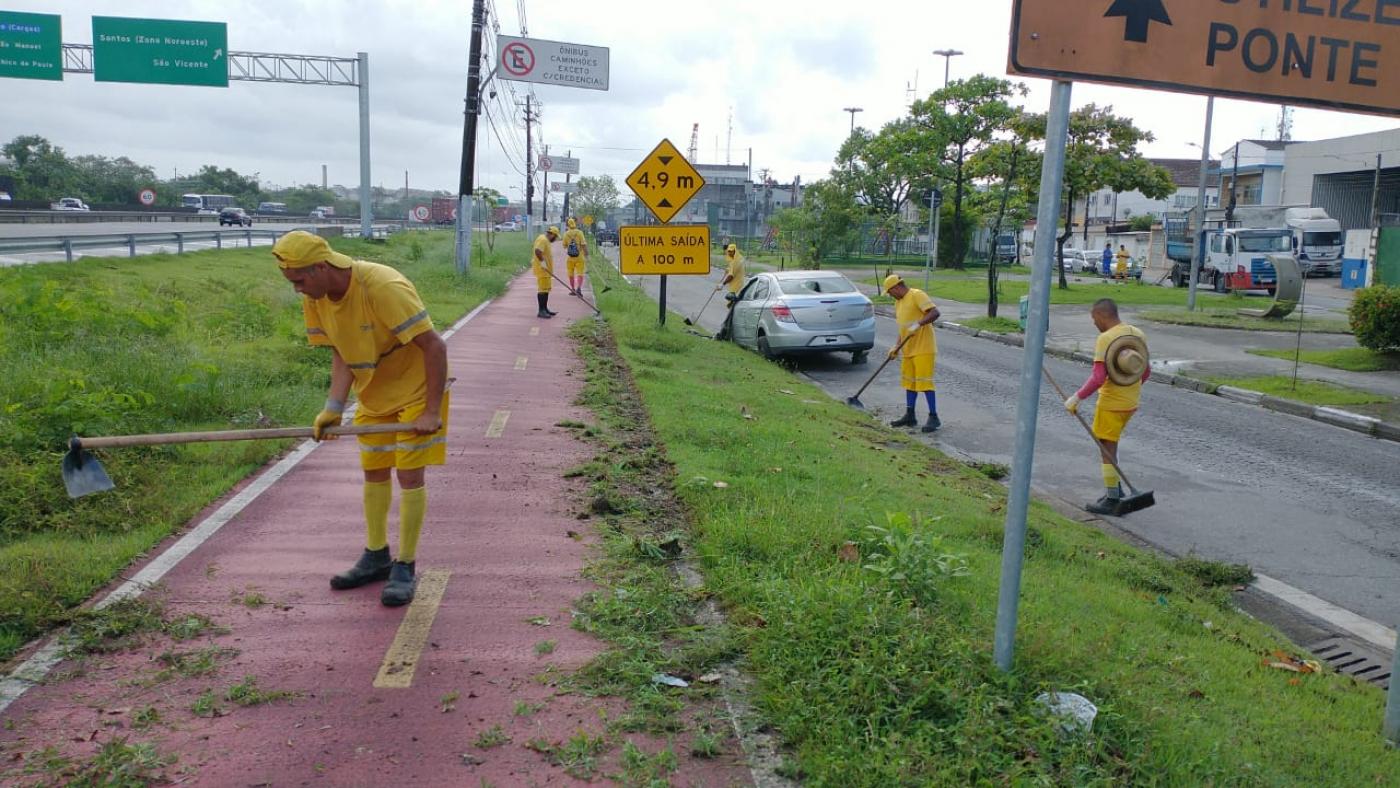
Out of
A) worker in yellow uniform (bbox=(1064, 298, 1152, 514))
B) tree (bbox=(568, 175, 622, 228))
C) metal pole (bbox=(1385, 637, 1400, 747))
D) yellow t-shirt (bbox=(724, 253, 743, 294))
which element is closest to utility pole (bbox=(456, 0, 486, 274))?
yellow t-shirt (bbox=(724, 253, 743, 294))

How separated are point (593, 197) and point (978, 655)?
85.8 m

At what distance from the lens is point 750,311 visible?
1681 centimetres

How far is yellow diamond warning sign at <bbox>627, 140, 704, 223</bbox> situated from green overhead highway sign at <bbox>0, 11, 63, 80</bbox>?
63.1 ft

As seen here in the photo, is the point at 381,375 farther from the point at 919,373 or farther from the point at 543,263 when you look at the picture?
the point at 543,263

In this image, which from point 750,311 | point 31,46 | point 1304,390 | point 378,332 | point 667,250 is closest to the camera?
point 378,332

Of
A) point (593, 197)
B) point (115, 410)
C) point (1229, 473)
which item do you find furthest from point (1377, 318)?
point (593, 197)

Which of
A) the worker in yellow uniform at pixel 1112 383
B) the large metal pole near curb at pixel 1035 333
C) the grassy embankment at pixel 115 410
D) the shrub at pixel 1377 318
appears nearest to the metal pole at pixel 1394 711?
the large metal pole near curb at pixel 1035 333

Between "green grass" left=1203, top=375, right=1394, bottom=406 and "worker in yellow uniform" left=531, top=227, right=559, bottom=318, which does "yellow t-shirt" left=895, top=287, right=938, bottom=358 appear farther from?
"worker in yellow uniform" left=531, top=227, right=559, bottom=318

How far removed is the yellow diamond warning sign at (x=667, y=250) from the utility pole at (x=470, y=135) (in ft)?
35.9

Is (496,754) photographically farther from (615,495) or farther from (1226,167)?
(1226,167)

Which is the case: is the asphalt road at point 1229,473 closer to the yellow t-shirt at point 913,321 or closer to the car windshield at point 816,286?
the yellow t-shirt at point 913,321

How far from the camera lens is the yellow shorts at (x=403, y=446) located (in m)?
4.86

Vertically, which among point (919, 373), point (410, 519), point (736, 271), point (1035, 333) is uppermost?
point (1035, 333)

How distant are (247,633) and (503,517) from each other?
6.75 feet
